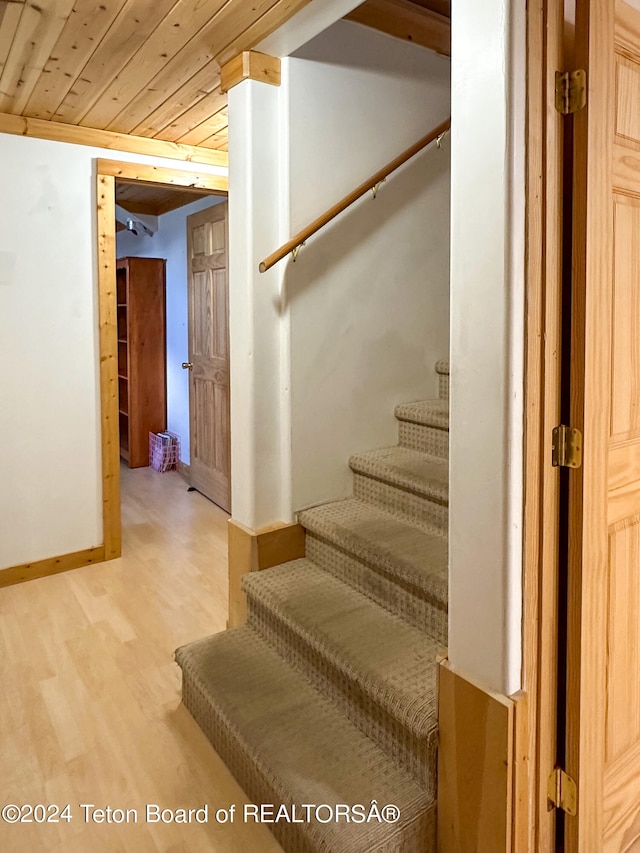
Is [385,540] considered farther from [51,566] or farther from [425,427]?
[51,566]

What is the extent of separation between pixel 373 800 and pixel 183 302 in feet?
13.8

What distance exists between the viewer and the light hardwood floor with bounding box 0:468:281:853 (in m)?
1.70

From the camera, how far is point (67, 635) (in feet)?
8.87

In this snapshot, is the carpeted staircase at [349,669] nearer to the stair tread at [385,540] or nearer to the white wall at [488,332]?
the stair tread at [385,540]

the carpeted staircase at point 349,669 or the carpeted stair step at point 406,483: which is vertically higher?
the carpeted stair step at point 406,483

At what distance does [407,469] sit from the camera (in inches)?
97.7

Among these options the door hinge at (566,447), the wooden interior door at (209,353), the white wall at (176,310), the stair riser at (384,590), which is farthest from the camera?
the white wall at (176,310)

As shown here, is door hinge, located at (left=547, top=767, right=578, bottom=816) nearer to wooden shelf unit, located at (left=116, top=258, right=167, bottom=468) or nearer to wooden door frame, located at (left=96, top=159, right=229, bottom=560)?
wooden door frame, located at (left=96, top=159, right=229, bottom=560)

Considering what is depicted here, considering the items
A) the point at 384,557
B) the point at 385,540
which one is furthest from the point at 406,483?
the point at 384,557

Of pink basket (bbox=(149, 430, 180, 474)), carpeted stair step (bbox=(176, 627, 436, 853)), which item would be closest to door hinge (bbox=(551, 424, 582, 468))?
carpeted stair step (bbox=(176, 627, 436, 853))

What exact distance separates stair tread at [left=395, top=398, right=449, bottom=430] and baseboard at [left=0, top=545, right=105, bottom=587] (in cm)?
186

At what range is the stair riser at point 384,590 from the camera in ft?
6.28

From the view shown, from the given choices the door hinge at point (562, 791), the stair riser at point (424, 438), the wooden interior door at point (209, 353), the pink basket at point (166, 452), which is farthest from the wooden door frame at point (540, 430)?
the pink basket at point (166, 452)

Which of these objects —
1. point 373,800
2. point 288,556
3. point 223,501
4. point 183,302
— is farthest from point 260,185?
point 183,302
